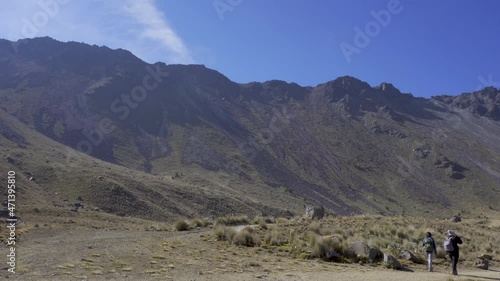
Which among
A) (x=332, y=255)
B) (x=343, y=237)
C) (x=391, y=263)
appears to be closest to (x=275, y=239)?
(x=332, y=255)

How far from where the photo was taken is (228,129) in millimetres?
100562

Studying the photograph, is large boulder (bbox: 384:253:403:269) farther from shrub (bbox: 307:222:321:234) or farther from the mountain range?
the mountain range

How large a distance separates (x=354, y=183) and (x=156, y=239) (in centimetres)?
7198

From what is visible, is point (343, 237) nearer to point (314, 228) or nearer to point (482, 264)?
point (314, 228)

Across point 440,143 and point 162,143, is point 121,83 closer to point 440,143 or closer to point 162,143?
point 162,143

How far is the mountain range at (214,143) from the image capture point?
151 ft

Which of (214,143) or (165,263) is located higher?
(214,143)

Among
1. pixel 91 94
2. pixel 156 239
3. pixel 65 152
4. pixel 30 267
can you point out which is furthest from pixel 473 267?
pixel 91 94

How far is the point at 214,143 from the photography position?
3487 inches

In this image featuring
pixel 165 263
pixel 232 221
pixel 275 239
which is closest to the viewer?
pixel 165 263

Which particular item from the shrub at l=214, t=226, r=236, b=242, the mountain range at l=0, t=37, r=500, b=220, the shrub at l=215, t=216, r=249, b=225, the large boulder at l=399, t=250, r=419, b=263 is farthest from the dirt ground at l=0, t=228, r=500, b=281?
the mountain range at l=0, t=37, r=500, b=220

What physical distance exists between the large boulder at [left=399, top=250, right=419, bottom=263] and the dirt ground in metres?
0.83

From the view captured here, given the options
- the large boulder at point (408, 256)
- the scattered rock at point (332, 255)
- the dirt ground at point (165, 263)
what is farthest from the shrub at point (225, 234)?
the large boulder at point (408, 256)

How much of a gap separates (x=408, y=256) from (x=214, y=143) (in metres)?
72.0
